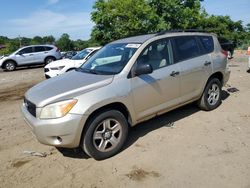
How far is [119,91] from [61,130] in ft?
3.47

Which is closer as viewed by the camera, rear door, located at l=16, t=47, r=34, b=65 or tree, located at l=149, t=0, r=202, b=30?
rear door, located at l=16, t=47, r=34, b=65

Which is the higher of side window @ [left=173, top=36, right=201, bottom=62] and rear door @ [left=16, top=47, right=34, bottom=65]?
side window @ [left=173, top=36, right=201, bottom=62]

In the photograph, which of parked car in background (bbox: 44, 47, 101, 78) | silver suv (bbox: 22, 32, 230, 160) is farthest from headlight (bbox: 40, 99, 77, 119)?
parked car in background (bbox: 44, 47, 101, 78)

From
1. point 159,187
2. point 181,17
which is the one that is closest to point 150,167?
point 159,187

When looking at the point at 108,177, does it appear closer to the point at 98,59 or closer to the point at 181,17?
the point at 98,59

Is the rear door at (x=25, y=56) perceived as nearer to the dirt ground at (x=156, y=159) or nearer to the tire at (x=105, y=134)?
the dirt ground at (x=156, y=159)

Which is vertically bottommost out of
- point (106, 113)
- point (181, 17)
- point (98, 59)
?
point (106, 113)

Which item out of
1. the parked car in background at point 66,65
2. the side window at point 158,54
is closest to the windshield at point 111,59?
the side window at point 158,54

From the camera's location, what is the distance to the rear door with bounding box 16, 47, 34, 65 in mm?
20281

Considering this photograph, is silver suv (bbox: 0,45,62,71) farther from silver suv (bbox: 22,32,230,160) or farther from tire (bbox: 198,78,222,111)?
tire (bbox: 198,78,222,111)

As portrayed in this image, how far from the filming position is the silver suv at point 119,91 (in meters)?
4.21

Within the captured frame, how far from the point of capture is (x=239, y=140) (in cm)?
499

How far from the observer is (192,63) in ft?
19.1

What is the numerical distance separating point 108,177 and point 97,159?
0.52 meters
